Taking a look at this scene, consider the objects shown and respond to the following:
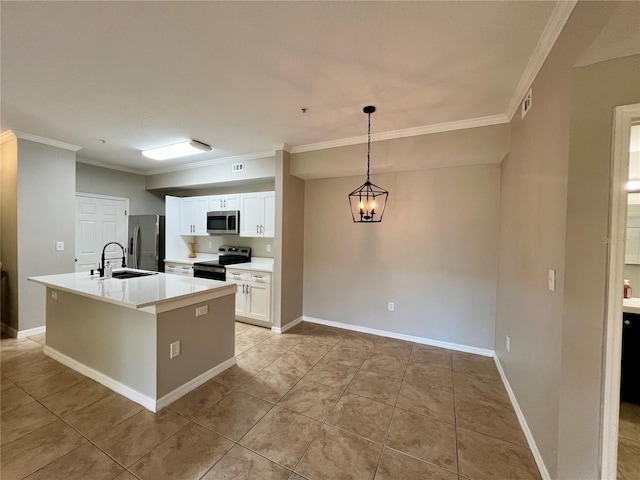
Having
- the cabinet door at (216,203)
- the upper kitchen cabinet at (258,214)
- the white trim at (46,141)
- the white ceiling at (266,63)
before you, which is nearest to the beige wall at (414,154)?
the white ceiling at (266,63)

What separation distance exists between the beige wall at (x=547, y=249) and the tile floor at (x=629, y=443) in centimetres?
50

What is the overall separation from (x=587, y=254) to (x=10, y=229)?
597cm

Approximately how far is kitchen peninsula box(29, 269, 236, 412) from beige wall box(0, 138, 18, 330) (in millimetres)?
1138

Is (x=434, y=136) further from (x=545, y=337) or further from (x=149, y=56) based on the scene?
(x=149, y=56)

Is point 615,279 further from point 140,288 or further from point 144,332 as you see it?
point 140,288

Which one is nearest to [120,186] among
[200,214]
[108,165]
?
[108,165]

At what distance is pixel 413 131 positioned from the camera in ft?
10.0

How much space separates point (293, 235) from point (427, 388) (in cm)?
255

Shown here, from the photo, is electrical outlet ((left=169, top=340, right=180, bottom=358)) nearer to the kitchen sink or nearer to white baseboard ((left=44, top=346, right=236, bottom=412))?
white baseboard ((left=44, top=346, right=236, bottom=412))

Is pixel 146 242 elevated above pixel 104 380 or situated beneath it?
elevated above

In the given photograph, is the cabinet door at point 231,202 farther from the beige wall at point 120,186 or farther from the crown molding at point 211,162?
the beige wall at point 120,186

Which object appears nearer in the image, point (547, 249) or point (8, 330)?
point (547, 249)

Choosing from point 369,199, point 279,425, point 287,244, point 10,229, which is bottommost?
point 279,425

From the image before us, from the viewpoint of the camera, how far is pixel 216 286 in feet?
8.30
